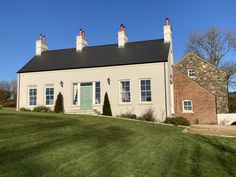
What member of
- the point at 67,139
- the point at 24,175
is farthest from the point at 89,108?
the point at 24,175

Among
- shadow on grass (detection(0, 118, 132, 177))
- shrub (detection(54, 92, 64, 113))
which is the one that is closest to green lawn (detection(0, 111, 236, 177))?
shadow on grass (detection(0, 118, 132, 177))

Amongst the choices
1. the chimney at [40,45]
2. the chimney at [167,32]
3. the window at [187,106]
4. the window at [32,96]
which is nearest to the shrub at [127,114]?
the window at [187,106]

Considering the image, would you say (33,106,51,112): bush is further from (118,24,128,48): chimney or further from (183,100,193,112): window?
(183,100,193,112): window

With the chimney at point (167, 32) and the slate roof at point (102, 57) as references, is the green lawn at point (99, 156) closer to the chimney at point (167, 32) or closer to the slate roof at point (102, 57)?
the slate roof at point (102, 57)

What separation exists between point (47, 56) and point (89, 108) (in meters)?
8.90

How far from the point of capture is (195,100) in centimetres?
2347

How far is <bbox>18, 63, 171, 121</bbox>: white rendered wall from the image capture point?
21781mm

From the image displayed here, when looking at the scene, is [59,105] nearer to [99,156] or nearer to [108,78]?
[108,78]

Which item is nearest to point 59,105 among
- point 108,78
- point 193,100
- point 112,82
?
point 108,78

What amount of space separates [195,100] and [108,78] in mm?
8090

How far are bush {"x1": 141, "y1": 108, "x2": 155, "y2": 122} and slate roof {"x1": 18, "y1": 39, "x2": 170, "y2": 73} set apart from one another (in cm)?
422

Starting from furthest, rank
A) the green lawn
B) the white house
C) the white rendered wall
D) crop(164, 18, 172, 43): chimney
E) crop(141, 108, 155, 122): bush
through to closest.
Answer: crop(164, 18, 172, 43): chimney, the white house, the white rendered wall, crop(141, 108, 155, 122): bush, the green lawn

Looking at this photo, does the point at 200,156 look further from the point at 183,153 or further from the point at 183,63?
the point at 183,63

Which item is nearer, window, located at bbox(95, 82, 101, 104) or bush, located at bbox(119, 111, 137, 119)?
bush, located at bbox(119, 111, 137, 119)
